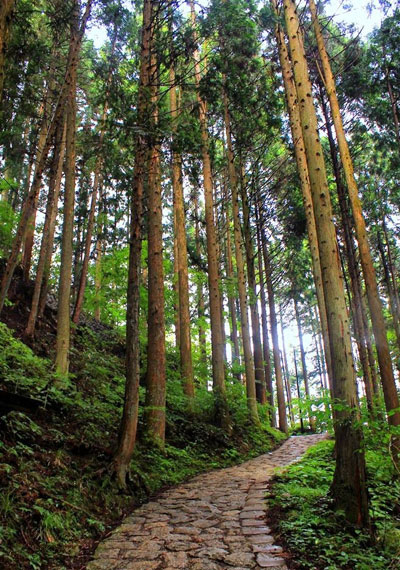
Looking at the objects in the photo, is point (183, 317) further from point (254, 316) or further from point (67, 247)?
point (254, 316)

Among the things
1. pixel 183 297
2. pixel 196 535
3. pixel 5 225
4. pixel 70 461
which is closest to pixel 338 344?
pixel 196 535

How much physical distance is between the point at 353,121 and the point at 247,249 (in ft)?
22.1

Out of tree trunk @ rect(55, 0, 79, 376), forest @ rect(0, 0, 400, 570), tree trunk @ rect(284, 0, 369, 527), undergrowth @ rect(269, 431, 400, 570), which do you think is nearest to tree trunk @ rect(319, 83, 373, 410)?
forest @ rect(0, 0, 400, 570)

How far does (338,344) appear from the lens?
14.7 feet

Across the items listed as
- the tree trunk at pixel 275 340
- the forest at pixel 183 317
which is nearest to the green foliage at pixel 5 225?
the forest at pixel 183 317

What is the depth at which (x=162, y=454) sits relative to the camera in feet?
23.2

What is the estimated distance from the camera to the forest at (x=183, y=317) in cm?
369

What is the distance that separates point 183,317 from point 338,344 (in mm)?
6866

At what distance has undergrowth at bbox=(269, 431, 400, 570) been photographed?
2996 mm

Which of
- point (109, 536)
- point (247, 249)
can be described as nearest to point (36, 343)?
point (109, 536)

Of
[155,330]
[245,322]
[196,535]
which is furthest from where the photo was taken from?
[245,322]

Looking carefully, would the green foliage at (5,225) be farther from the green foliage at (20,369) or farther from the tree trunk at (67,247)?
the green foliage at (20,369)

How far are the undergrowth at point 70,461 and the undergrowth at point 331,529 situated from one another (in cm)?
197

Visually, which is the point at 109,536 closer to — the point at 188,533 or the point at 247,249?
the point at 188,533
